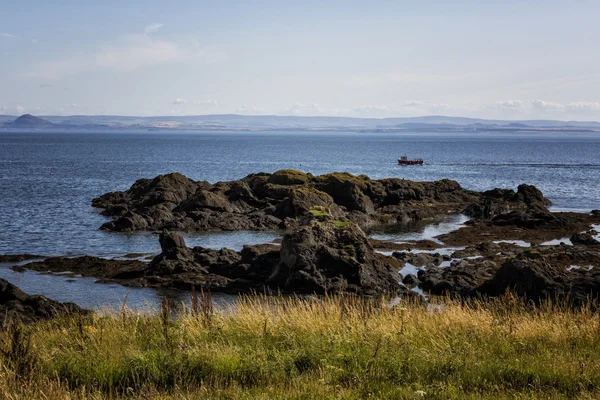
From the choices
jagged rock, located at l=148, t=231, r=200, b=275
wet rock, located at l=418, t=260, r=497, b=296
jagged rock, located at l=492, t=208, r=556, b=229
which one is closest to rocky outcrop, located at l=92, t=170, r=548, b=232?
jagged rock, located at l=492, t=208, r=556, b=229

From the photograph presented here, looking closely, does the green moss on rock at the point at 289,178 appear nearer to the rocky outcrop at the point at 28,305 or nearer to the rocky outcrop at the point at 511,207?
the rocky outcrop at the point at 511,207

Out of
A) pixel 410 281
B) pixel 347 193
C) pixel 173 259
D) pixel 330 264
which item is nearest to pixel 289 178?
pixel 347 193

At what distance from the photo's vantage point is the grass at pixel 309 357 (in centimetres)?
877

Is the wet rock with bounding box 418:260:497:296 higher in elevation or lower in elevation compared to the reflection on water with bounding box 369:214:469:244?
higher

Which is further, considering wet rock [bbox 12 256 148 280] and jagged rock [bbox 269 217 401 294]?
wet rock [bbox 12 256 148 280]

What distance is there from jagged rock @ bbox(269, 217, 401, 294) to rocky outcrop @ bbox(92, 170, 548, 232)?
52.9ft

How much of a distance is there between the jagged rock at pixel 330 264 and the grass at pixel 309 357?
1330 centimetres

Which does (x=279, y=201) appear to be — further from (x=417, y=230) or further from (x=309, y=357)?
(x=309, y=357)

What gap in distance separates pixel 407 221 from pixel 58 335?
38.8m

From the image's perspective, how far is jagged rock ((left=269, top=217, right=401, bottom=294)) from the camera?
25797 mm

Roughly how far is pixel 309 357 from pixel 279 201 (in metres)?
42.0

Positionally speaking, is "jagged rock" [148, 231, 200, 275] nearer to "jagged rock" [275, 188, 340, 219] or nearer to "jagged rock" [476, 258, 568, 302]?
"jagged rock" [476, 258, 568, 302]

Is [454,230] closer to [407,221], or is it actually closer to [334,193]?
[407,221]

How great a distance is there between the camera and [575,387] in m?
8.82
